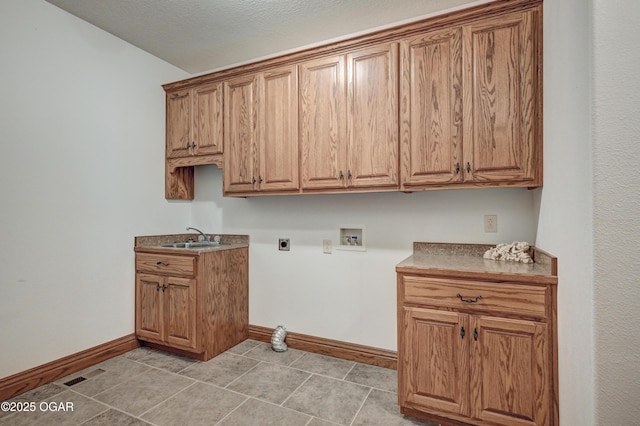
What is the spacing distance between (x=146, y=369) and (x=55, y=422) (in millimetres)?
668

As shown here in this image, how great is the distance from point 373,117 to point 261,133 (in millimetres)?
967

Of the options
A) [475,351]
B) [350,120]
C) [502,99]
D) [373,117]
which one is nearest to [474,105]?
[502,99]

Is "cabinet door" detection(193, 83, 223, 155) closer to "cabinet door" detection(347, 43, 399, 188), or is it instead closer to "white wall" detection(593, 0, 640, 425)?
"cabinet door" detection(347, 43, 399, 188)

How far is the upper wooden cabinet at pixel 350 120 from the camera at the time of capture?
2164 mm

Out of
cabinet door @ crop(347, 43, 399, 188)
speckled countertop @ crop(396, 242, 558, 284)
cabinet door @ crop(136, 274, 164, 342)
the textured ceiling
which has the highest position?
the textured ceiling

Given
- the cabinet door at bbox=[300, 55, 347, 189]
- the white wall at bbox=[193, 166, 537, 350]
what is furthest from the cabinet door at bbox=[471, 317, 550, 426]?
the cabinet door at bbox=[300, 55, 347, 189]

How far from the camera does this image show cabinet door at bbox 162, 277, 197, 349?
258 centimetres

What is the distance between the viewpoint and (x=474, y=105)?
1.93 meters

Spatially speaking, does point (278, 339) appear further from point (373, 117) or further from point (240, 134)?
point (373, 117)

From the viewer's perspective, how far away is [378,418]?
1.85 m

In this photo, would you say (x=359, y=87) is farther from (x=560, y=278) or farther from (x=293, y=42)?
(x=560, y=278)

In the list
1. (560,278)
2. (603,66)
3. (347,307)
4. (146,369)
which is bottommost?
(146,369)

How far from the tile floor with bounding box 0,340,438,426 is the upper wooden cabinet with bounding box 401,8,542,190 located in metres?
1.43

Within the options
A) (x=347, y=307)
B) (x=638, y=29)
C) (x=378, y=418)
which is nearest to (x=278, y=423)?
(x=378, y=418)
